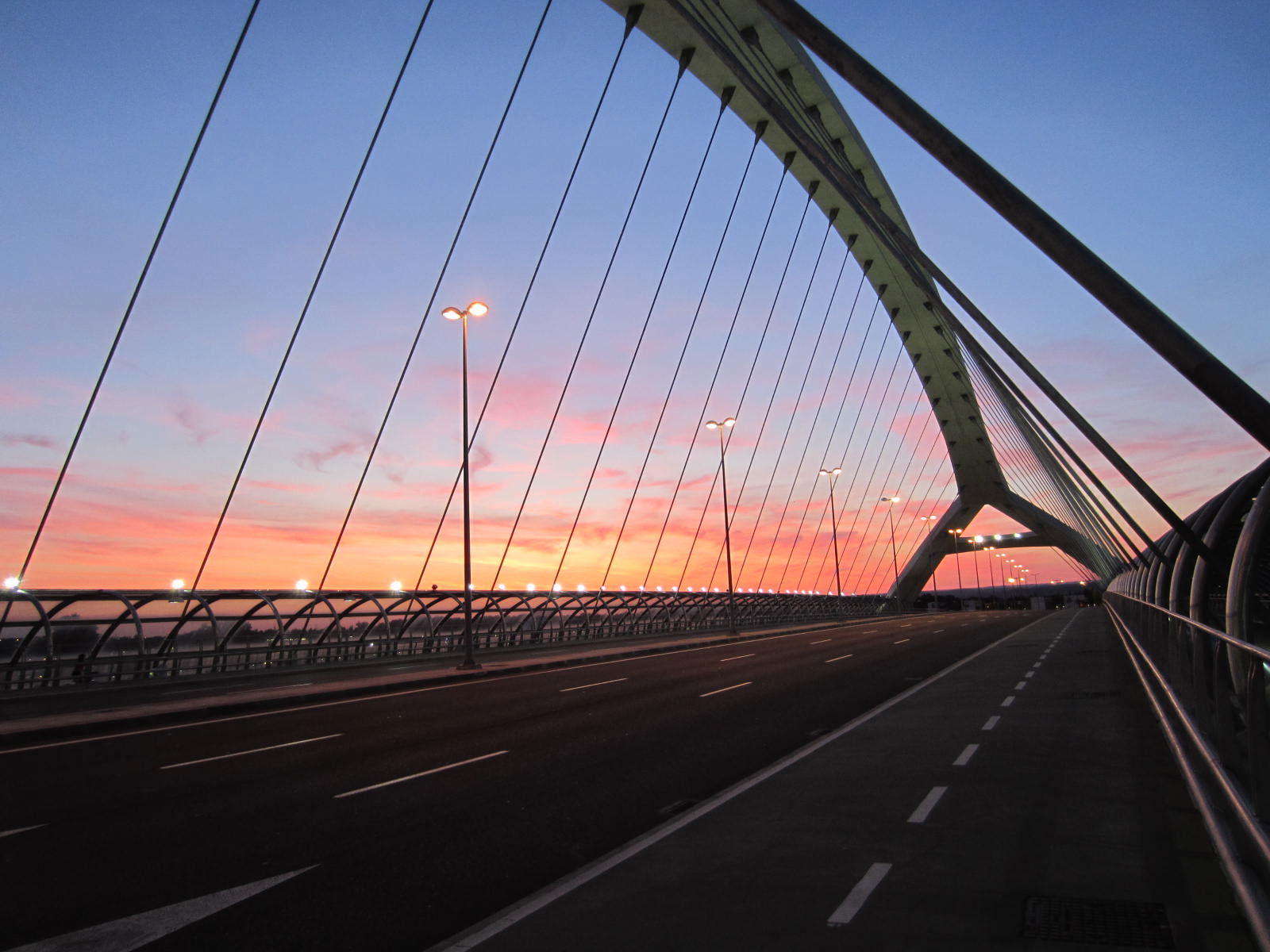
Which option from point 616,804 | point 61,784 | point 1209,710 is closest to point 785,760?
point 616,804

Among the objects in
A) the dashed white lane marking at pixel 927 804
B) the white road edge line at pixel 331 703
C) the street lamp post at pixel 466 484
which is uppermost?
the street lamp post at pixel 466 484

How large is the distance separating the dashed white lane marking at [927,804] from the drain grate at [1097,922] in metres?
1.68

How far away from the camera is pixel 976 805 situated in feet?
21.8

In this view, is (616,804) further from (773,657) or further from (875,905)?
(773,657)

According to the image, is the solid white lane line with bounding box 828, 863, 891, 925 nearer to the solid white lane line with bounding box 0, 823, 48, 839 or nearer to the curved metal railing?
the solid white lane line with bounding box 0, 823, 48, 839

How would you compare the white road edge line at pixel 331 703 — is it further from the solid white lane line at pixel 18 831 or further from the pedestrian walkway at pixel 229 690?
the solid white lane line at pixel 18 831

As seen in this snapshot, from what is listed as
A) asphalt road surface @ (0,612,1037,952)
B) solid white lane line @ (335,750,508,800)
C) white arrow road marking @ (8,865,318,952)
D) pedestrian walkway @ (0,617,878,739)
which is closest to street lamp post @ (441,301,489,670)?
pedestrian walkway @ (0,617,878,739)

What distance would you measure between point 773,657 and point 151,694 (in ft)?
50.1

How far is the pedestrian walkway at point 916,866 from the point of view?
164 inches

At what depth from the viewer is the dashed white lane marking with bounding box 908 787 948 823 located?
20.5 feet

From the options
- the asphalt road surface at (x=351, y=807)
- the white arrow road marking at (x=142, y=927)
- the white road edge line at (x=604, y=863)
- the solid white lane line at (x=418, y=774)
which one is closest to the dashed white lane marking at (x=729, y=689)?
the asphalt road surface at (x=351, y=807)

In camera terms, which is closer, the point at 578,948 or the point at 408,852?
the point at 578,948

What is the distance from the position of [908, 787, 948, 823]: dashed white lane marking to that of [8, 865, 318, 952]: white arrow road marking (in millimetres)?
4342

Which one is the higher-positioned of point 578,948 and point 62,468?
point 62,468
